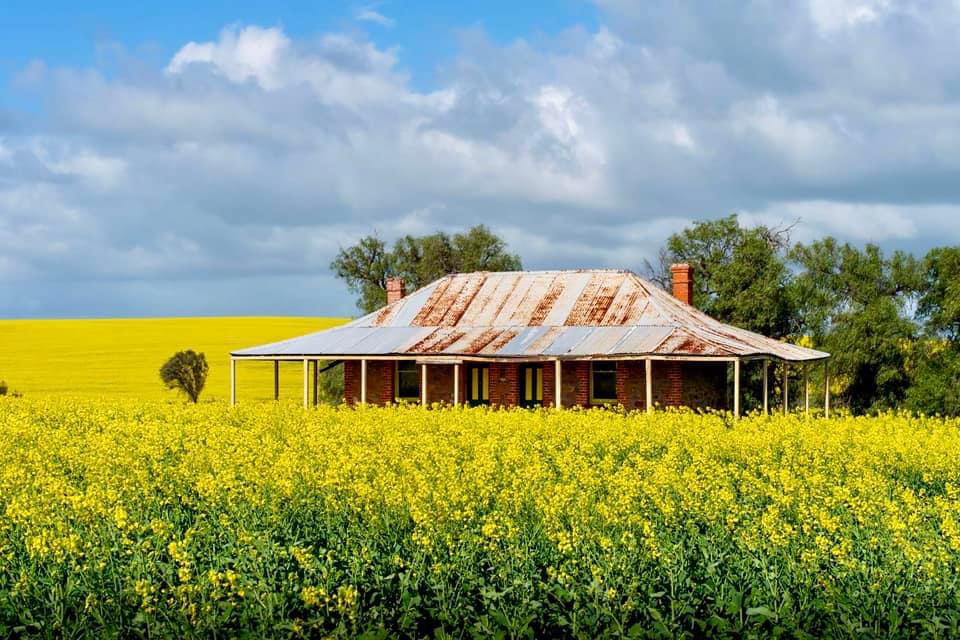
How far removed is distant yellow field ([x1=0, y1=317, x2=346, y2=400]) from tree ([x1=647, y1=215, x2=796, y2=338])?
20715 mm

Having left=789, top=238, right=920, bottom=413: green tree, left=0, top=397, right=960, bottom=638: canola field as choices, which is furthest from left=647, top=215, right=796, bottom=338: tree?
left=0, top=397, right=960, bottom=638: canola field

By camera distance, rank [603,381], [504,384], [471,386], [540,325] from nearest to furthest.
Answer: [603,381] → [504,384] → [540,325] → [471,386]

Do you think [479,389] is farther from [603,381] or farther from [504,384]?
[603,381]

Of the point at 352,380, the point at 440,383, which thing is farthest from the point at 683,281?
the point at 352,380

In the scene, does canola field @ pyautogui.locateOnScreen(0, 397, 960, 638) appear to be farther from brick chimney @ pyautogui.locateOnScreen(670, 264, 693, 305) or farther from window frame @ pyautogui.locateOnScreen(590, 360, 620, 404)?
brick chimney @ pyautogui.locateOnScreen(670, 264, 693, 305)

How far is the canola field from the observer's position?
28.6ft

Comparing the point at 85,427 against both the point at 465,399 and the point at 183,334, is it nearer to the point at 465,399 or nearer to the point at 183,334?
the point at 465,399

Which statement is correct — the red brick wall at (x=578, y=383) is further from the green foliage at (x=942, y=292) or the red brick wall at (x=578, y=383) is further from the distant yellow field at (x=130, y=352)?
the distant yellow field at (x=130, y=352)

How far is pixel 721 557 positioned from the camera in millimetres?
9977

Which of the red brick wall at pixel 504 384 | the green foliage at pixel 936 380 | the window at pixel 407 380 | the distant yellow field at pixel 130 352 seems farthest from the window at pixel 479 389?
the distant yellow field at pixel 130 352

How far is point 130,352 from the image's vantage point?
75062 millimetres

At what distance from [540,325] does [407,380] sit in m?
4.81

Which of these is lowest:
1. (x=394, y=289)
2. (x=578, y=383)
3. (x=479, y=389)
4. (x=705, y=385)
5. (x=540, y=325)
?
(x=479, y=389)

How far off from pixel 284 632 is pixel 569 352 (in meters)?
25.2
